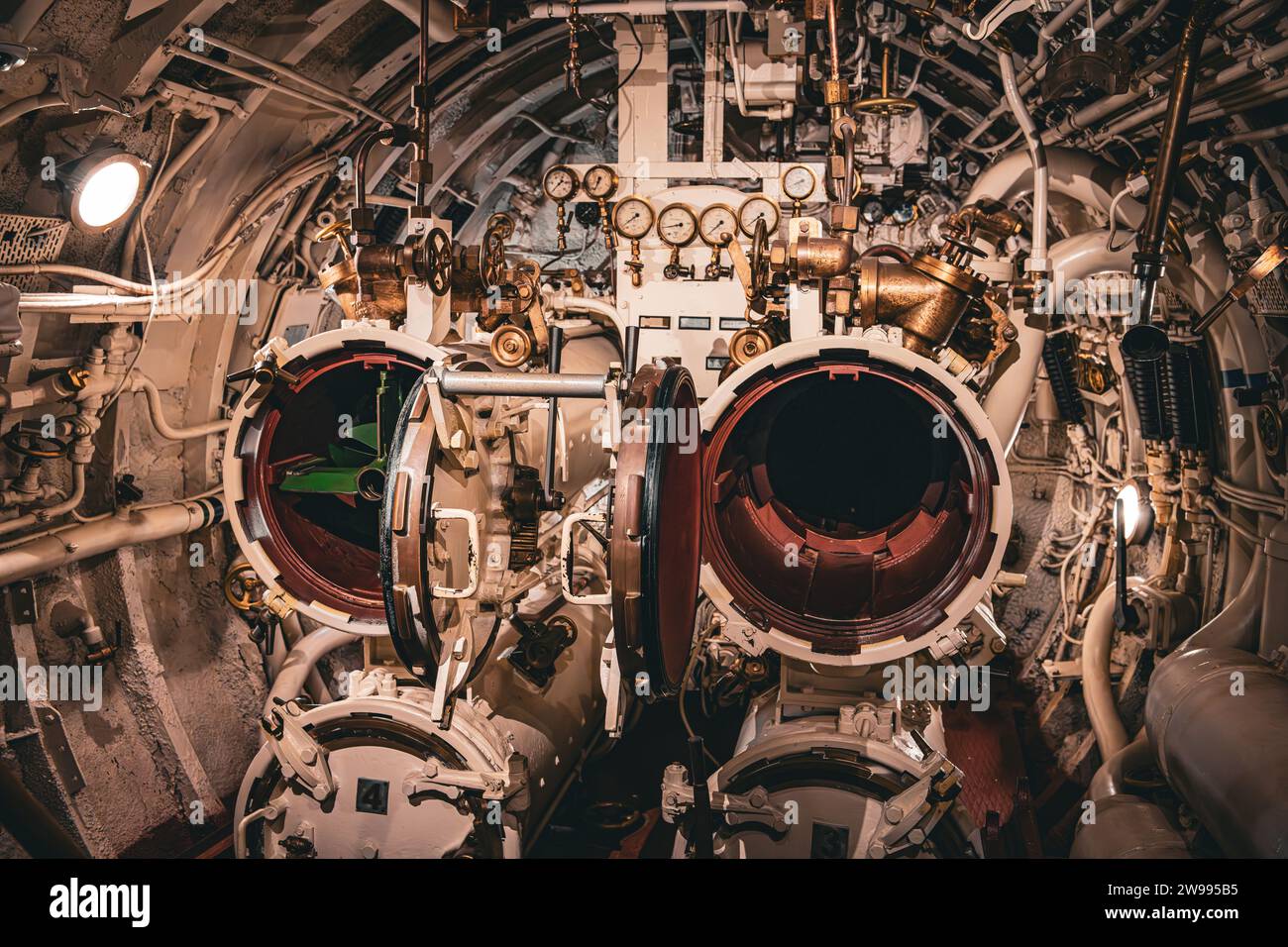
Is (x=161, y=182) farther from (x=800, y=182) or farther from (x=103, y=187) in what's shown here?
(x=800, y=182)

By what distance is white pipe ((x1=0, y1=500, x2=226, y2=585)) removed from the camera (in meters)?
3.10

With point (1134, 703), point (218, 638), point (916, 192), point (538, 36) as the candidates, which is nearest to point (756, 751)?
point (1134, 703)

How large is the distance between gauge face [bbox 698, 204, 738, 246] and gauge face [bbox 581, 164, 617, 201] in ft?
1.33

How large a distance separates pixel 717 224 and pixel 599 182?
507mm

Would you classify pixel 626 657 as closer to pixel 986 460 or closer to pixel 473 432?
pixel 473 432

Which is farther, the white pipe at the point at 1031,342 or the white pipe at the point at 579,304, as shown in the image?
the white pipe at the point at 579,304

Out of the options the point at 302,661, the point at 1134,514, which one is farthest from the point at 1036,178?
the point at 302,661

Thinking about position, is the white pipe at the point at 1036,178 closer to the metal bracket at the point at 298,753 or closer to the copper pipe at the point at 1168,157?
the copper pipe at the point at 1168,157

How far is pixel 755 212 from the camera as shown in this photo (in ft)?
11.3

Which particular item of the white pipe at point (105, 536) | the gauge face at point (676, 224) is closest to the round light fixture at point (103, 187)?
the white pipe at point (105, 536)

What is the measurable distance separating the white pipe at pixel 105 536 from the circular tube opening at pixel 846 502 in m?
2.28

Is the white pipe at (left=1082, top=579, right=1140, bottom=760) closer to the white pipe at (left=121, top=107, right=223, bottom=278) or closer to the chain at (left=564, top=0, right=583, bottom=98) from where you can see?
the chain at (left=564, top=0, right=583, bottom=98)

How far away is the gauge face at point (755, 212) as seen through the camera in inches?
134
